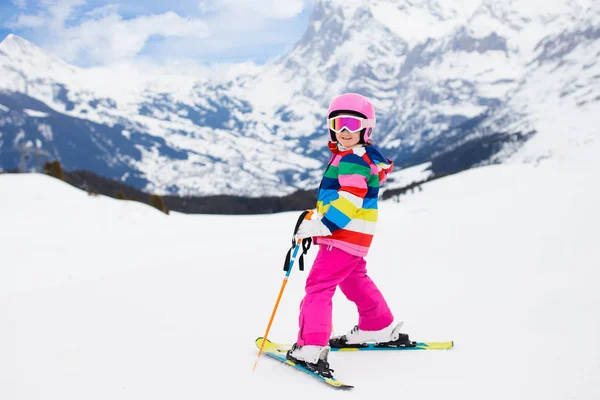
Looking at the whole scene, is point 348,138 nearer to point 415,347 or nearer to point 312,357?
point 312,357

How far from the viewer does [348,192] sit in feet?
13.8

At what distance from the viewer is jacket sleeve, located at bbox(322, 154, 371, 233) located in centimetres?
417

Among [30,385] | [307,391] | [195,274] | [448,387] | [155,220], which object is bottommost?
[30,385]

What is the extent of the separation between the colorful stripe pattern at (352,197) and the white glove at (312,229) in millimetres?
52

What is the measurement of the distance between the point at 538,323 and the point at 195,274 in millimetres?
5691

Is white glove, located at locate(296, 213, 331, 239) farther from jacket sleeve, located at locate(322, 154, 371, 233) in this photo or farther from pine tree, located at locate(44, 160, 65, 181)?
pine tree, located at locate(44, 160, 65, 181)

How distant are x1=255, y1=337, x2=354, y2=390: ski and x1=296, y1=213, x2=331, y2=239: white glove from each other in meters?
1.18

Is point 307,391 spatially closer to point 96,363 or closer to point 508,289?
point 96,363

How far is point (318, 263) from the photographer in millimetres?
4449

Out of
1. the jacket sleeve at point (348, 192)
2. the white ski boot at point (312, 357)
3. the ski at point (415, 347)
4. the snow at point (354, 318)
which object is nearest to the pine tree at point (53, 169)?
the snow at point (354, 318)

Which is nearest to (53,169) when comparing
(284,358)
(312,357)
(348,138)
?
(284,358)

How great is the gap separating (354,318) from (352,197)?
7.88ft

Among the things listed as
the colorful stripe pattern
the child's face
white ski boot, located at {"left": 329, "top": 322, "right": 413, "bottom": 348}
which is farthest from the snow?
the child's face

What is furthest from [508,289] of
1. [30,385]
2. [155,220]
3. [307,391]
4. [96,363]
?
[155,220]
